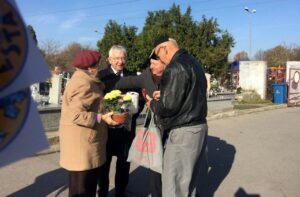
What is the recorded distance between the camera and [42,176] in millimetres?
6438

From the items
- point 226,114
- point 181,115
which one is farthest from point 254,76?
point 181,115

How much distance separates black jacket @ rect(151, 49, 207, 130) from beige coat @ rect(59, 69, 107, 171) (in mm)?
560

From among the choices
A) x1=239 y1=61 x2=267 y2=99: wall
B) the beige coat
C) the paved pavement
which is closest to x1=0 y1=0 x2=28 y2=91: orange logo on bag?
the beige coat

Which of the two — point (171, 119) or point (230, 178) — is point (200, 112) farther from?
point (230, 178)

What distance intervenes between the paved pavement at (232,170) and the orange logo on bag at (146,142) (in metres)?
1.46

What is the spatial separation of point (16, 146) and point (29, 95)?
8.3 inches

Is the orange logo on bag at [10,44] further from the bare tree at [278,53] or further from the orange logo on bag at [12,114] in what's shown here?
the bare tree at [278,53]

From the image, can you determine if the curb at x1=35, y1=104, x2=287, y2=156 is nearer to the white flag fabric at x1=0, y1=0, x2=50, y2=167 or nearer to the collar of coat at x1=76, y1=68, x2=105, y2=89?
the collar of coat at x1=76, y1=68, x2=105, y2=89

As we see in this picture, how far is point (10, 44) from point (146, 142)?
2802mm

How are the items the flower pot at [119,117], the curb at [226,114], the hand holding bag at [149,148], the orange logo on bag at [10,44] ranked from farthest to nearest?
the curb at [226,114] → the hand holding bag at [149,148] → the flower pot at [119,117] → the orange logo on bag at [10,44]

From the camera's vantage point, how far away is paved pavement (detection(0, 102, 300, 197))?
5961 millimetres

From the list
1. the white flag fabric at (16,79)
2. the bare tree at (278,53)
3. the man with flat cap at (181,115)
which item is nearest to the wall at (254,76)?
the man with flat cap at (181,115)

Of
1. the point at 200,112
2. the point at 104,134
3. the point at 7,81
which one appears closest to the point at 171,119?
the point at 200,112

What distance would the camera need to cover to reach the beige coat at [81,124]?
378 centimetres
